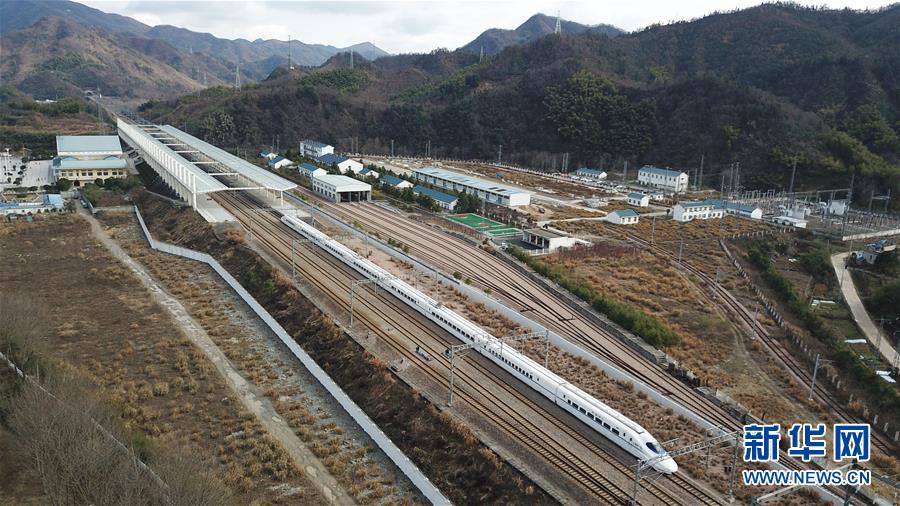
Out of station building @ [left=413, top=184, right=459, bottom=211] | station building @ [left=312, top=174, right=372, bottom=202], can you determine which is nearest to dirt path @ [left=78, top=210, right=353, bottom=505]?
station building @ [left=312, top=174, right=372, bottom=202]

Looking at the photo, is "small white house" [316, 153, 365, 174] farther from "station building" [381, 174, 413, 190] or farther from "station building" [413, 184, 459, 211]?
"station building" [413, 184, 459, 211]

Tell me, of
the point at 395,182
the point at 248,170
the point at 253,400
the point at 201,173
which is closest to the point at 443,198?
the point at 395,182

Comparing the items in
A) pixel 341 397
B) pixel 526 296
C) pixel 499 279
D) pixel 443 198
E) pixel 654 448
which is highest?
pixel 443 198

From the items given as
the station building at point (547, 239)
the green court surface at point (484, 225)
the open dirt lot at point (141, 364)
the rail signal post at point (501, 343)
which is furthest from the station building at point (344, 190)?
the rail signal post at point (501, 343)

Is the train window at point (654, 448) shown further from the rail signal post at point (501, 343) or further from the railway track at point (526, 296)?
the rail signal post at point (501, 343)

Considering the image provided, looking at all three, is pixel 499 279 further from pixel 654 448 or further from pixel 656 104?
pixel 656 104

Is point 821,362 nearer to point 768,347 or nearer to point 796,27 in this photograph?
point 768,347
